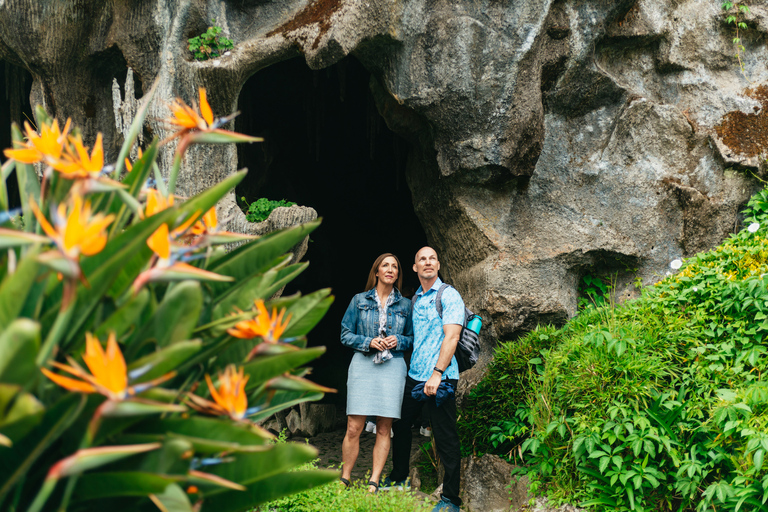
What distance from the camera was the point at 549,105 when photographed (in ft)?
18.5

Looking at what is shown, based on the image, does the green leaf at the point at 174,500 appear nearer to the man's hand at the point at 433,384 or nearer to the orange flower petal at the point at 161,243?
the orange flower petal at the point at 161,243

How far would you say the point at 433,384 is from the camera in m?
3.80

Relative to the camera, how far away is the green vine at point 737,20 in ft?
18.5

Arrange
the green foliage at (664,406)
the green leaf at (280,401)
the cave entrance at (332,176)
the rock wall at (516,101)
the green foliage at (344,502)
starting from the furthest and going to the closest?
the cave entrance at (332,176)
the rock wall at (516,101)
the green foliage at (344,502)
the green foliage at (664,406)
the green leaf at (280,401)

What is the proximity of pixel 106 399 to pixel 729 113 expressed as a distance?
6.14 meters

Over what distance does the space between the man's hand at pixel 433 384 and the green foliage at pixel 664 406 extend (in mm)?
751

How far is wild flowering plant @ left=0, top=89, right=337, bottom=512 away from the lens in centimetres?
108

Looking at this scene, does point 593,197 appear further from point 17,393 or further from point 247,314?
point 17,393

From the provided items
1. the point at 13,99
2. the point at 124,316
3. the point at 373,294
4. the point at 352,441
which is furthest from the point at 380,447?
the point at 13,99

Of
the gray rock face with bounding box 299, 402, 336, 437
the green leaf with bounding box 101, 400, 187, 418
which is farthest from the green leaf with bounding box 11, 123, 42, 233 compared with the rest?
the gray rock face with bounding box 299, 402, 336, 437

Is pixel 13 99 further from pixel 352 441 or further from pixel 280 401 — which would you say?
pixel 280 401

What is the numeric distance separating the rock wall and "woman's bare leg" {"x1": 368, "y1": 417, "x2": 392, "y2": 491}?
1570 millimetres

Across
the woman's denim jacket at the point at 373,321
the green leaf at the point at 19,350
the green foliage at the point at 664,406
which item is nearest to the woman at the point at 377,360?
the woman's denim jacket at the point at 373,321

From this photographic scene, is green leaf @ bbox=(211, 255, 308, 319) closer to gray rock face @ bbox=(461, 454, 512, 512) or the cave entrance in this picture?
gray rock face @ bbox=(461, 454, 512, 512)
